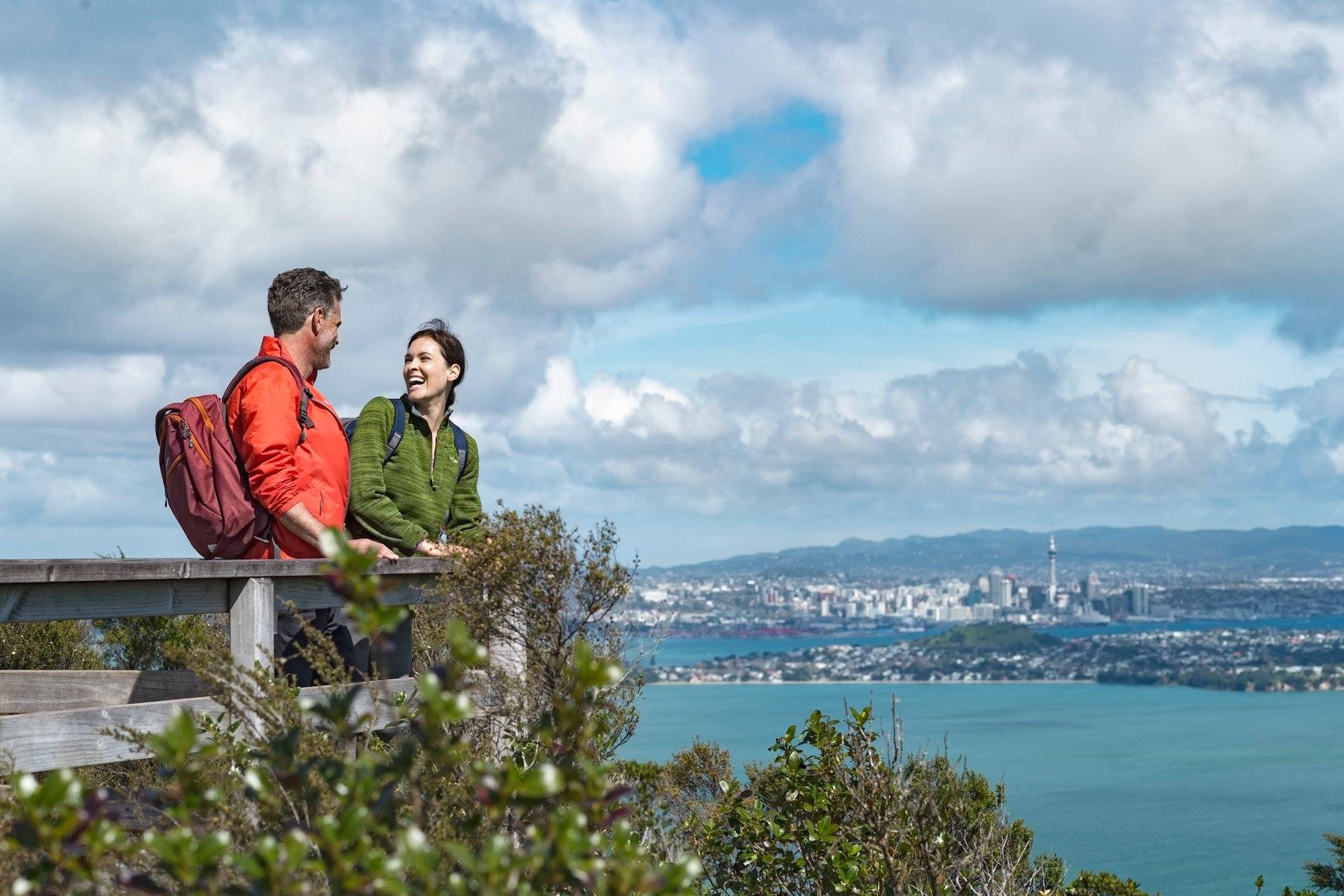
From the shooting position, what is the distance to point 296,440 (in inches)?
144

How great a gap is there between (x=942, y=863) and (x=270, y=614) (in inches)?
94.6

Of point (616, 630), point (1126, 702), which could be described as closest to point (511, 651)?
point (616, 630)

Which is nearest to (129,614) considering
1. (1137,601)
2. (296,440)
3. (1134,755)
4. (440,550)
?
(296,440)

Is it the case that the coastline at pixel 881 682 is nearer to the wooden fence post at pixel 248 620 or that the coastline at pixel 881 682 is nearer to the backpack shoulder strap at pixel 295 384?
the backpack shoulder strap at pixel 295 384

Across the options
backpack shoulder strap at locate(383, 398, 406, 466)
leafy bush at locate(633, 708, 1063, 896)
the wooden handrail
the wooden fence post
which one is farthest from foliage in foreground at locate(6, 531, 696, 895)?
backpack shoulder strap at locate(383, 398, 406, 466)

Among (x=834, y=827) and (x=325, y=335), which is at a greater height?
(x=325, y=335)

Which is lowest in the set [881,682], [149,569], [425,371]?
[881,682]

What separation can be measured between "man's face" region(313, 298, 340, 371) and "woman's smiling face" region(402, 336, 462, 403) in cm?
34

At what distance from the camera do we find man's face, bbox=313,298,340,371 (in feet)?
12.9

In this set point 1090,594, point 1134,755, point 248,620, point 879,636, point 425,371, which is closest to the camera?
point 248,620

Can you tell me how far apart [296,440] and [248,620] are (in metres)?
0.65

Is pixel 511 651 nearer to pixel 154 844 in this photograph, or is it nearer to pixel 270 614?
pixel 270 614

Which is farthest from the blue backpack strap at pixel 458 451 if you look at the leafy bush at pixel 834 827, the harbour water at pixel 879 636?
the harbour water at pixel 879 636

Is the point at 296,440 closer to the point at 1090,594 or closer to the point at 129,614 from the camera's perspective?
the point at 129,614
